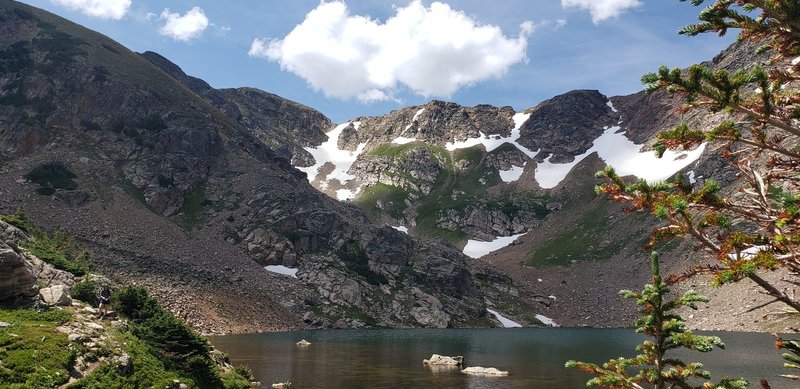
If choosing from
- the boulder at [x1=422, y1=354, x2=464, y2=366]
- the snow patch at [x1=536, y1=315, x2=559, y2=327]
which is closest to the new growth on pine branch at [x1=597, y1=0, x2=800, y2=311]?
the boulder at [x1=422, y1=354, x2=464, y2=366]

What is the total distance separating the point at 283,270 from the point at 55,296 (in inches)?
3867

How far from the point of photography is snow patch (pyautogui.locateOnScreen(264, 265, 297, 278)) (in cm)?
12655

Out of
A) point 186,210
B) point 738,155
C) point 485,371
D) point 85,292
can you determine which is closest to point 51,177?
point 186,210

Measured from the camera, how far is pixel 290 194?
5969 inches

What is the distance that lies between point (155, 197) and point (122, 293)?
105m

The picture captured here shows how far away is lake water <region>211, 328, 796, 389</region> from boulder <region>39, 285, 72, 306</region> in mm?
17910

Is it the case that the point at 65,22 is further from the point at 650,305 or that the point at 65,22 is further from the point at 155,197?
the point at 650,305

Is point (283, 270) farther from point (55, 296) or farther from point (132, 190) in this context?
point (55, 296)

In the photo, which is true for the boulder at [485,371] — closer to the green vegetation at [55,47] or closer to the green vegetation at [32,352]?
the green vegetation at [32,352]

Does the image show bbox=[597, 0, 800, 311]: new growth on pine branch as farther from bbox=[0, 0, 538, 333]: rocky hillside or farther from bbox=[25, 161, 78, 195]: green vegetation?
bbox=[25, 161, 78, 195]: green vegetation

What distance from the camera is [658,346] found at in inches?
561

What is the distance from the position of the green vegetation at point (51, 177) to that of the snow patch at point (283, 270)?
168 feet

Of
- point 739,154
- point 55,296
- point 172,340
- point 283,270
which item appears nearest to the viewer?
point 739,154

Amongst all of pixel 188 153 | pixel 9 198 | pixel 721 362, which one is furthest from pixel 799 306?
pixel 188 153
